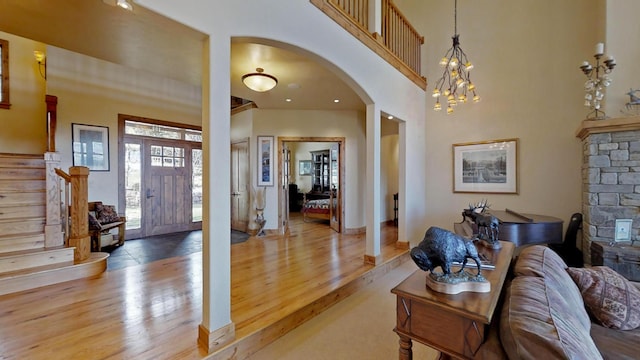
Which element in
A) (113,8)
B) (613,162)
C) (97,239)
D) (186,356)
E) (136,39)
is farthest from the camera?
(97,239)

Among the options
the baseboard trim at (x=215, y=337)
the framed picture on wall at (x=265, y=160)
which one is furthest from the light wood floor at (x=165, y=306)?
the framed picture on wall at (x=265, y=160)

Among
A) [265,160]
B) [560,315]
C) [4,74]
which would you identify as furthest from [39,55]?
[560,315]

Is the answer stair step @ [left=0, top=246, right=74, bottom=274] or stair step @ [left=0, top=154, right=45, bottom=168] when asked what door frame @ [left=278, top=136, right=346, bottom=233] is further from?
stair step @ [left=0, top=154, right=45, bottom=168]

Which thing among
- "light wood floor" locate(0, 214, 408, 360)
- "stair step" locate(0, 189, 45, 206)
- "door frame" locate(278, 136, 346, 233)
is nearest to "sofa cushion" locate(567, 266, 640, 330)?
"light wood floor" locate(0, 214, 408, 360)

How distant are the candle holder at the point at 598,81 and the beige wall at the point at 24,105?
8.45 metres

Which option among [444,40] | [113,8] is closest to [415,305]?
[113,8]

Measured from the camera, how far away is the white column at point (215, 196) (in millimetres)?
1930

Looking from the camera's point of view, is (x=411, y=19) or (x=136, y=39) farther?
(x=411, y=19)

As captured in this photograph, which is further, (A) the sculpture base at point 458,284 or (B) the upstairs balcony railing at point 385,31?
(B) the upstairs balcony railing at point 385,31

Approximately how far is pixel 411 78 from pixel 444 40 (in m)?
1.27

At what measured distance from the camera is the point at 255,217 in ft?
19.5

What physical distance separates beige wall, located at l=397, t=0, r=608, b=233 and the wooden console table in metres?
3.93

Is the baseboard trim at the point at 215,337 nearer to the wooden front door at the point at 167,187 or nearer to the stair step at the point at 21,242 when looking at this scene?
the stair step at the point at 21,242

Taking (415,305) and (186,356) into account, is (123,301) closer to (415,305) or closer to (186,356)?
(186,356)
